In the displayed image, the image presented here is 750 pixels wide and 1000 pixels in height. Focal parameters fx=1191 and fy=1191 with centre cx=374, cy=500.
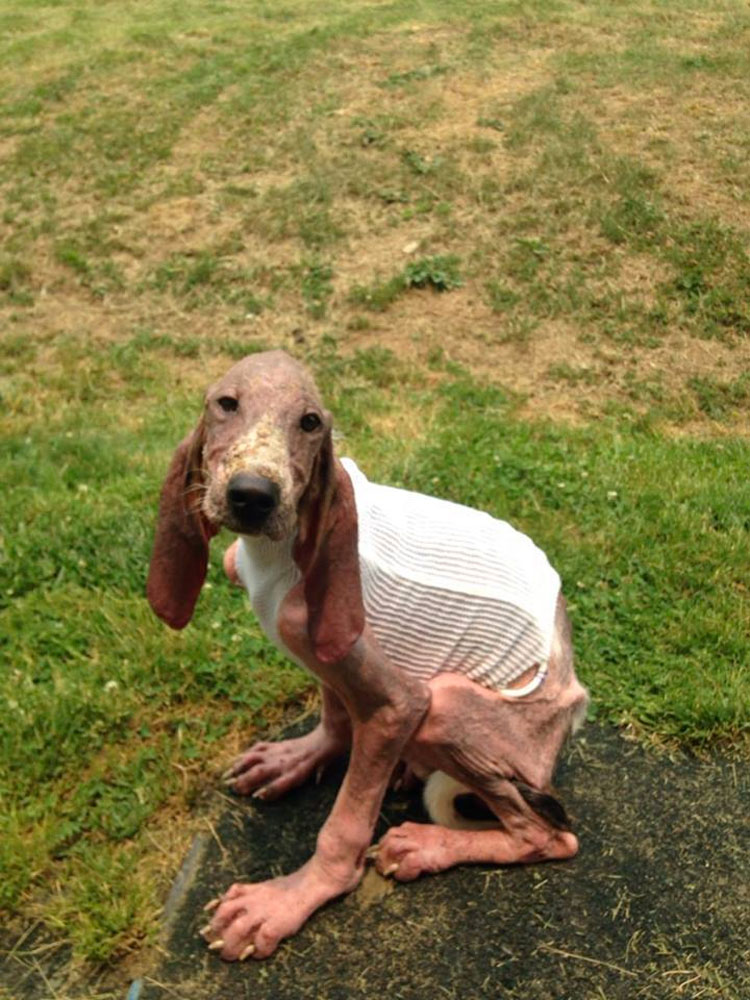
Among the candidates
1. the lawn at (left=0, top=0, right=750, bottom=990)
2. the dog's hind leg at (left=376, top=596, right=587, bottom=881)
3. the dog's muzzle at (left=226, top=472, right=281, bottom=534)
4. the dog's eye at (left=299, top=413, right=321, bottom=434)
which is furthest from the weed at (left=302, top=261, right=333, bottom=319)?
the dog's muzzle at (left=226, top=472, right=281, bottom=534)

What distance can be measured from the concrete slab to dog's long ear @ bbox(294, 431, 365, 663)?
0.83 m

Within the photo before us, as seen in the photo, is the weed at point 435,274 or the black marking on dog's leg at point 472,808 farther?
the weed at point 435,274

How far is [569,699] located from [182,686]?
4.48ft

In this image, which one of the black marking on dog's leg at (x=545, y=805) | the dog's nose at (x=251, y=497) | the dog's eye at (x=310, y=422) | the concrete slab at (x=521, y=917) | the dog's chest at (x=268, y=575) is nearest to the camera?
the dog's nose at (x=251, y=497)

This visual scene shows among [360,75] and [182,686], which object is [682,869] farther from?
Answer: [360,75]

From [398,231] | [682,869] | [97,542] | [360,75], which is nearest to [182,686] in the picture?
[97,542]

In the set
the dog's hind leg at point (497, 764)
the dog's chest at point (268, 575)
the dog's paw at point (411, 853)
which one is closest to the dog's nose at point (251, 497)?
the dog's chest at point (268, 575)

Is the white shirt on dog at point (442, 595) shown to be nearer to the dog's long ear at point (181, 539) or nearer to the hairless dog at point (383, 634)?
the hairless dog at point (383, 634)

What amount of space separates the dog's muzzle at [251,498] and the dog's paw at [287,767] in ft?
4.16

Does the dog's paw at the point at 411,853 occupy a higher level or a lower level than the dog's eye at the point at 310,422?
lower

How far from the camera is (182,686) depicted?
386 centimetres

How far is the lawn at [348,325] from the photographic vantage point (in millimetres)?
Result: 3732

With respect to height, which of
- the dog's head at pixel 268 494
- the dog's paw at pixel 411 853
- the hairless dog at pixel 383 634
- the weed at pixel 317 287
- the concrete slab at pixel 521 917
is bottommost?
the weed at pixel 317 287

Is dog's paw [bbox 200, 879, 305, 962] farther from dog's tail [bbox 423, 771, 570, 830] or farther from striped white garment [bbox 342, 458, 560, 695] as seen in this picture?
striped white garment [bbox 342, 458, 560, 695]
